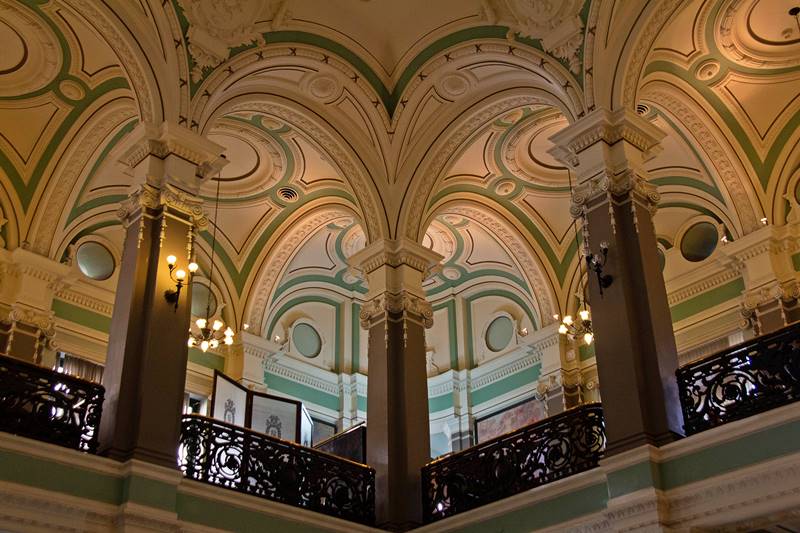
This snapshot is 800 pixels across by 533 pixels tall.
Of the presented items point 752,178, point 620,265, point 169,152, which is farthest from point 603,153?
point 169,152

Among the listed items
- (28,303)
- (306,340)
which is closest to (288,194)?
(306,340)

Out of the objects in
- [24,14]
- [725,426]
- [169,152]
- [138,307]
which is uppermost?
[24,14]

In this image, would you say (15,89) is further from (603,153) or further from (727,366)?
(727,366)

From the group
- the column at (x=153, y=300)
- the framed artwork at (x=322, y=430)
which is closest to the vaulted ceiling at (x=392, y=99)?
the column at (x=153, y=300)

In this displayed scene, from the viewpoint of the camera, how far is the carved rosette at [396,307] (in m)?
13.1

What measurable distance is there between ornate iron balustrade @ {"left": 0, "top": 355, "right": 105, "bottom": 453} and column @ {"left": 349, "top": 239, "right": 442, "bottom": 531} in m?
3.80

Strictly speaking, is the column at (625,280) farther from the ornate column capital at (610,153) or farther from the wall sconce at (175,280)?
the wall sconce at (175,280)

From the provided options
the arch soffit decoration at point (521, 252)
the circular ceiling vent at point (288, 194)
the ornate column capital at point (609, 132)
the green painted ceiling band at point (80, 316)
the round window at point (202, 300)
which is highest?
the circular ceiling vent at point (288, 194)

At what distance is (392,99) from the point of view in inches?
547

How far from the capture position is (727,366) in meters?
9.45

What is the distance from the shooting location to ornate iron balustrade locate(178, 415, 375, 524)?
1039 cm

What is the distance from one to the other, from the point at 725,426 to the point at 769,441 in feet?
1.42

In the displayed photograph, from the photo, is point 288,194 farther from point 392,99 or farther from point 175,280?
point 175,280

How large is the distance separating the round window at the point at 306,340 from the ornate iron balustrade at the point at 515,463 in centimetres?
629
